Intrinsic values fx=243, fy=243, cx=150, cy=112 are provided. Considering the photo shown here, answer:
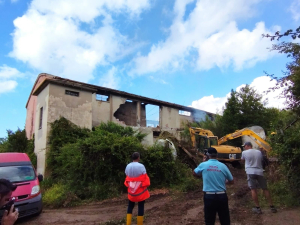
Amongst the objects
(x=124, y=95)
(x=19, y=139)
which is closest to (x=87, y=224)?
(x=19, y=139)

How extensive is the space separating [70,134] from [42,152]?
7.05 feet

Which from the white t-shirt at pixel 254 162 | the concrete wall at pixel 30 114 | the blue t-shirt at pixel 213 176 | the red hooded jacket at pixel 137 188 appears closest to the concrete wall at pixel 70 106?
the concrete wall at pixel 30 114

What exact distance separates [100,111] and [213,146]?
1006cm

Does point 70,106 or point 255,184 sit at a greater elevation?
point 70,106

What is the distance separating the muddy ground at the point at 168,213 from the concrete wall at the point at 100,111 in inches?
454

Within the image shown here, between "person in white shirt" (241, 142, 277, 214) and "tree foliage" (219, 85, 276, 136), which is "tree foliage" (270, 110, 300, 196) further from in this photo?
"tree foliage" (219, 85, 276, 136)

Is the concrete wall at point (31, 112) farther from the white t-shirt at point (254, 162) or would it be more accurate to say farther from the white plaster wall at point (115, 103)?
the white t-shirt at point (254, 162)

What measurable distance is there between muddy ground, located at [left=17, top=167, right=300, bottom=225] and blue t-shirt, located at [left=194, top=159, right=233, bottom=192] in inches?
85.1

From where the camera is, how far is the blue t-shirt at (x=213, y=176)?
168 inches

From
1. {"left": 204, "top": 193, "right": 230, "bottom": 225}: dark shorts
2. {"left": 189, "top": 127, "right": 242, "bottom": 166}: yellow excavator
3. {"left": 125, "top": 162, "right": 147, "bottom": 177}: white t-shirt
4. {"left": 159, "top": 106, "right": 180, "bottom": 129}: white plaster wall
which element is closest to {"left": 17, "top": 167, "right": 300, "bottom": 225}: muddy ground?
{"left": 125, "top": 162, "right": 147, "bottom": 177}: white t-shirt

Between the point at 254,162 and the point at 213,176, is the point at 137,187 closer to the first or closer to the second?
the point at 213,176

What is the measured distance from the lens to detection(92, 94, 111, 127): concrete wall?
2058 cm

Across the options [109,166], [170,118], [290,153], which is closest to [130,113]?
[170,118]

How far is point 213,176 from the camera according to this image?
171 inches
